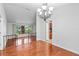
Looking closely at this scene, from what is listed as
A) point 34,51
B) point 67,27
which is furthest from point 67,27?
point 34,51

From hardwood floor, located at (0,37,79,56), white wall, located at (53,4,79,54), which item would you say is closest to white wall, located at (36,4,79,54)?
white wall, located at (53,4,79,54)

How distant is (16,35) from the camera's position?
10.9 m

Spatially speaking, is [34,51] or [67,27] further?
[67,27]

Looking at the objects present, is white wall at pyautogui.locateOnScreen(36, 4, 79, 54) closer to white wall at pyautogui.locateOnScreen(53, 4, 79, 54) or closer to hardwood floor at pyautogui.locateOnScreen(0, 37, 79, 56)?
white wall at pyautogui.locateOnScreen(53, 4, 79, 54)

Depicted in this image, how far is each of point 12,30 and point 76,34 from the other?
26.6ft

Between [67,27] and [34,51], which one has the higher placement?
[67,27]

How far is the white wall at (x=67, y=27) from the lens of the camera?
471 cm

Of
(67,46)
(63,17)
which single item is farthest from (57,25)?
(67,46)

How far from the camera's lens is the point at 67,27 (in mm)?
5285

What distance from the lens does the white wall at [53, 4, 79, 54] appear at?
4715 millimetres

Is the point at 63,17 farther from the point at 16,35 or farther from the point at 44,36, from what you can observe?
the point at 16,35

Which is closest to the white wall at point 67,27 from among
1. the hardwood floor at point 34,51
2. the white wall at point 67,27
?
the white wall at point 67,27

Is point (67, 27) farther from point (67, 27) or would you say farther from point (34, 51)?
point (34, 51)

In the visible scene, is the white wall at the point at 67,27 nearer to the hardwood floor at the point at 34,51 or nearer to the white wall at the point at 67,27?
the white wall at the point at 67,27
